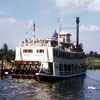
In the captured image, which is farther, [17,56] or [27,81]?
[17,56]

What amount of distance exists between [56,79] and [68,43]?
14.2 m

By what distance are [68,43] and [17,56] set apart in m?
15.0

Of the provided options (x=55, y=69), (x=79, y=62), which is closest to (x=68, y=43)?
(x=79, y=62)

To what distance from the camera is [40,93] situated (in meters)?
29.3

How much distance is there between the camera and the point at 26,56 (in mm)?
43312

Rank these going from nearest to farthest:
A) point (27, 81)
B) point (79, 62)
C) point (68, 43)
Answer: point (27, 81) → point (68, 43) → point (79, 62)

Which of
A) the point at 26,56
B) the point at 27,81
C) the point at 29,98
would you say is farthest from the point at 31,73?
the point at 29,98

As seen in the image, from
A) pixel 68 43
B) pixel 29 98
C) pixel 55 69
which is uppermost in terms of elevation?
pixel 68 43

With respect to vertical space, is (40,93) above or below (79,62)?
below

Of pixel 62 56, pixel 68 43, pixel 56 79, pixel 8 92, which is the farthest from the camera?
pixel 68 43

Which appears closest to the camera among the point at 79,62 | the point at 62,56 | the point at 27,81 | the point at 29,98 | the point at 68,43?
the point at 29,98

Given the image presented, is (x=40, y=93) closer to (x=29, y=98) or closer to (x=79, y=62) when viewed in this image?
(x=29, y=98)

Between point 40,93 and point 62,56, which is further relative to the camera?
point 62,56

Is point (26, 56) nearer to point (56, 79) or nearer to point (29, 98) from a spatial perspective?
point (56, 79)
